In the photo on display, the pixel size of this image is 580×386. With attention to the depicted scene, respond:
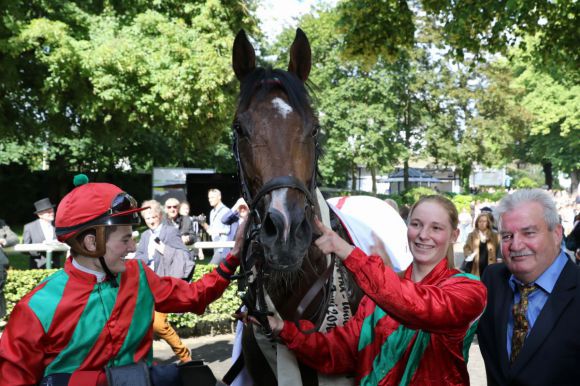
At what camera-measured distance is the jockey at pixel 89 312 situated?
7.59ft

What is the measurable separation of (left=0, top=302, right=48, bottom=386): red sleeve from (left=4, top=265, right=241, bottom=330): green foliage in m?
6.04

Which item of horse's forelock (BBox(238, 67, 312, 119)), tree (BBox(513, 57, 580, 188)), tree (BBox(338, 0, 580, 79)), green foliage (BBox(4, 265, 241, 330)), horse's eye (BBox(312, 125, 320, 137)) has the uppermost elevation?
tree (BBox(513, 57, 580, 188))

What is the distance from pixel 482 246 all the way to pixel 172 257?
4.23m

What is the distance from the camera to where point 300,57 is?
124 inches

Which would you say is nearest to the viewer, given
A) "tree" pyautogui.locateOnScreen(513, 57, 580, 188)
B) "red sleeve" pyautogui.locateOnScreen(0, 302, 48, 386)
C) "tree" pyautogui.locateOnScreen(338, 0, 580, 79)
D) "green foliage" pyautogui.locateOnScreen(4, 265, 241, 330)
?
"red sleeve" pyautogui.locateOnScreen(0, 302, 48, 386)

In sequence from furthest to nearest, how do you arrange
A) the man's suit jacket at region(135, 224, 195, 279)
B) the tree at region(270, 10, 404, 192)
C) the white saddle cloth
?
the tree at region(270, 10, 404, 192), the man's suit jacket at region(135, 224, 195, 279), the white saddle cloth

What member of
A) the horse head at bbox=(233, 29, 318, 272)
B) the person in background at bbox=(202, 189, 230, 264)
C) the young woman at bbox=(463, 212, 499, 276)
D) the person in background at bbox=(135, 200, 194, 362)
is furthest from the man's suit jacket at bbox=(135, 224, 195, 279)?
the horse head at bbox=(233, 29, 318, 272)

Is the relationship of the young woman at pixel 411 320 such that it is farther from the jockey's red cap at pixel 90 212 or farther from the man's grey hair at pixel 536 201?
the jockey's red cap at pixel 90 212

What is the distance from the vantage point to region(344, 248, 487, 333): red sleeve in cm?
208

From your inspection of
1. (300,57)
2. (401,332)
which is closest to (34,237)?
(300,57)

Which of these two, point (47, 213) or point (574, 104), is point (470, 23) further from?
point (574, 104)

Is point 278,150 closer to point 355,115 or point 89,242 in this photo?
point 89,242

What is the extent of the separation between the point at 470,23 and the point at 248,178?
7653 millimetres

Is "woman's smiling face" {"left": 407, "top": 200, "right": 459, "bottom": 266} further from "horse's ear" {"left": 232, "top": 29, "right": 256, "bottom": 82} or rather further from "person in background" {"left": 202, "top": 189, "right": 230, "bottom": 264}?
"person in background" {"left": 202, "top": 189, "right": 230, "bottom": 264}
